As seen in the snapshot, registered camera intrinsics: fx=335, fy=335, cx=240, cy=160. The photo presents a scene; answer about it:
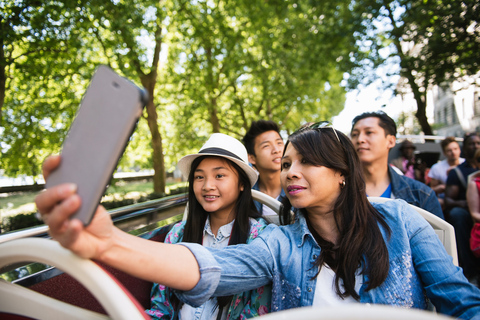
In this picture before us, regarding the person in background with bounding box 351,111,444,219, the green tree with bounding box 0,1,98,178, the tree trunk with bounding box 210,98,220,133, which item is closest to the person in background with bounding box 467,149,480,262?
the person in background with bounding box 351,111,444,219

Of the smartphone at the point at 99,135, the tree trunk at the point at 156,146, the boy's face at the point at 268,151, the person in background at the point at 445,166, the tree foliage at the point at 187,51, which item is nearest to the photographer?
the smartphone at the point at 99,135

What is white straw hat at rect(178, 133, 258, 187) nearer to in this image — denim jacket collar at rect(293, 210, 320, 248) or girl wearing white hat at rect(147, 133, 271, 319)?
girl wearing white hat at rect(147, 133, 271, 319)

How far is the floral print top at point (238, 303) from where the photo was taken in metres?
1.67

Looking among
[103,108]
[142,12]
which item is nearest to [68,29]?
[142,12]

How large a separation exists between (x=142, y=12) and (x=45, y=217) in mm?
7401

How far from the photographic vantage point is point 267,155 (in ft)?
12.3

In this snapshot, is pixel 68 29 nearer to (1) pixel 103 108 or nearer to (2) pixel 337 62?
(2) pixel 337 62

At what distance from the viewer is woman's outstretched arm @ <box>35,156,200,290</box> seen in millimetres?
768

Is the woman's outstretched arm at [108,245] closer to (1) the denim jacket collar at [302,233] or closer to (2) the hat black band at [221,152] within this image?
(1) the denim jacket collar at [302,233]

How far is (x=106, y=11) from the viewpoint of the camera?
7270mm

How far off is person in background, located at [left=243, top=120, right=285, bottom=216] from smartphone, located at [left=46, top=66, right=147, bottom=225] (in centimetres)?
302

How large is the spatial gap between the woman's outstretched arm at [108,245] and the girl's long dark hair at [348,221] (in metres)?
0.70

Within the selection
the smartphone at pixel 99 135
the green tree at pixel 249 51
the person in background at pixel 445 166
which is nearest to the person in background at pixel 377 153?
the person in background at pixel 445 166

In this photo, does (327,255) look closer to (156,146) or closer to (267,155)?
(267,155)
